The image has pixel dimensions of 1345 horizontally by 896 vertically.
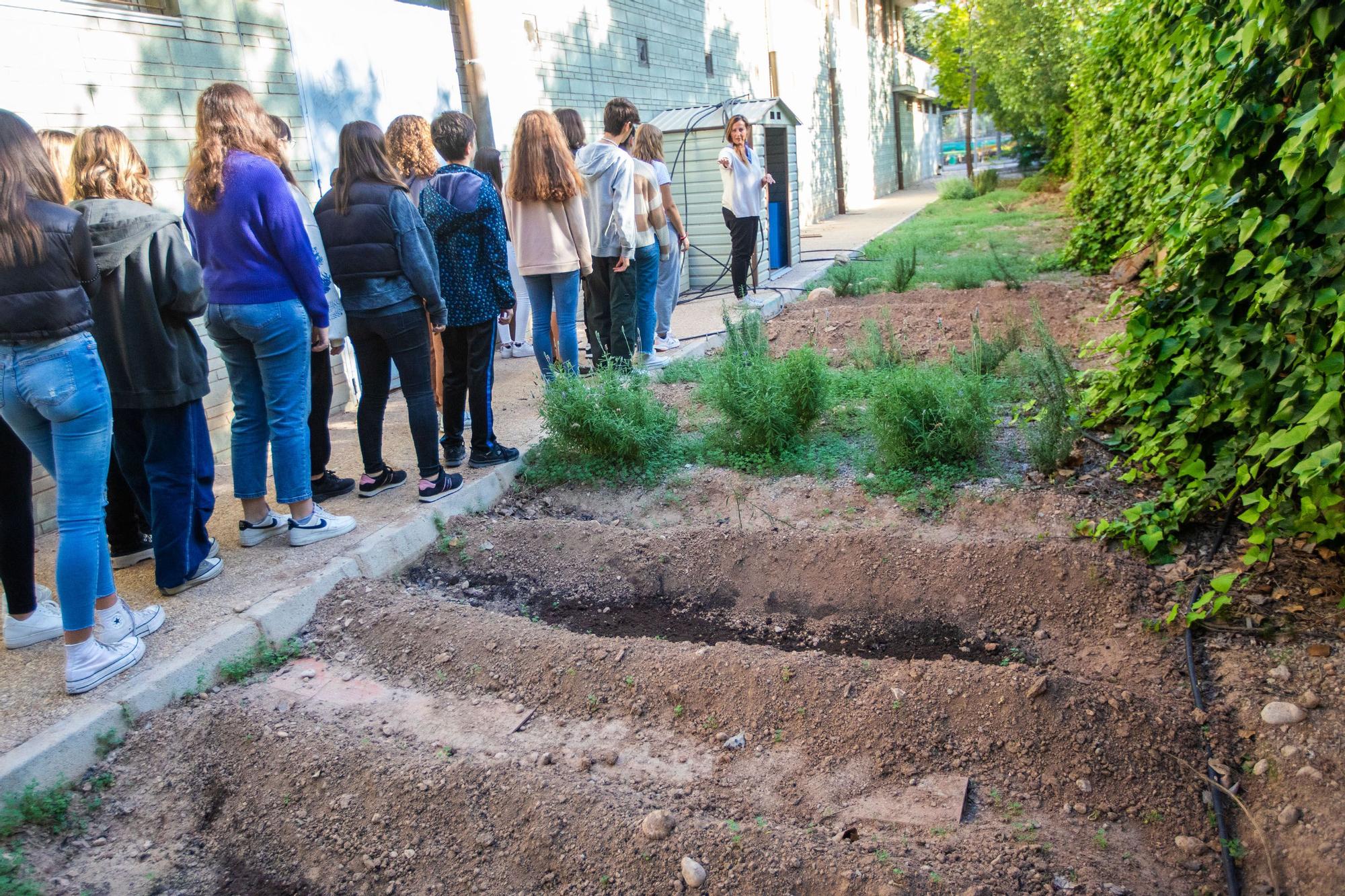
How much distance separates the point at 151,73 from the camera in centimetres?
548

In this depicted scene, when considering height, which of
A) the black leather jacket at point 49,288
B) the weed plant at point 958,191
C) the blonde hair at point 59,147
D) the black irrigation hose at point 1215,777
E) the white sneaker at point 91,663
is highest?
the blonde hair at point 59,147

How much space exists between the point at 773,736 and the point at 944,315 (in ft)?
20.5

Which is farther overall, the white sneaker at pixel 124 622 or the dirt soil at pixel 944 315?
the dirt soil at pixel 944 315

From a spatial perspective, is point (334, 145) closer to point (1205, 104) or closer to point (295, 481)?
point (295, 481)

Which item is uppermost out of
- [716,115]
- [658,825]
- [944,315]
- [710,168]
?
[716,115]

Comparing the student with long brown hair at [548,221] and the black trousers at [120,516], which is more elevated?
the student with long brown hair at [548,221]

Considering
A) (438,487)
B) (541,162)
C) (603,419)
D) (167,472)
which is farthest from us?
(541,162)

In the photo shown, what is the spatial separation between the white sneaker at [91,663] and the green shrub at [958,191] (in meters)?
22.2

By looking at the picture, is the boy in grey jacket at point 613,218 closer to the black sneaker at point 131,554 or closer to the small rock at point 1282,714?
the black sneaker at point 131,554

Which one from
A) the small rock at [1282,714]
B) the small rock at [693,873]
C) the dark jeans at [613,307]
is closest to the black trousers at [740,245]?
the dark jeans at [613,307]

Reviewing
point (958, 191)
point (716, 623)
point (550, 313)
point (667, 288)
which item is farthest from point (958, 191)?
point (716, 623)

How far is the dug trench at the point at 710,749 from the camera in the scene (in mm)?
2582

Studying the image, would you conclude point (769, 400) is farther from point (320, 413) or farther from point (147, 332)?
point (147, 332)

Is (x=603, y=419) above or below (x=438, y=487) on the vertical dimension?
above
